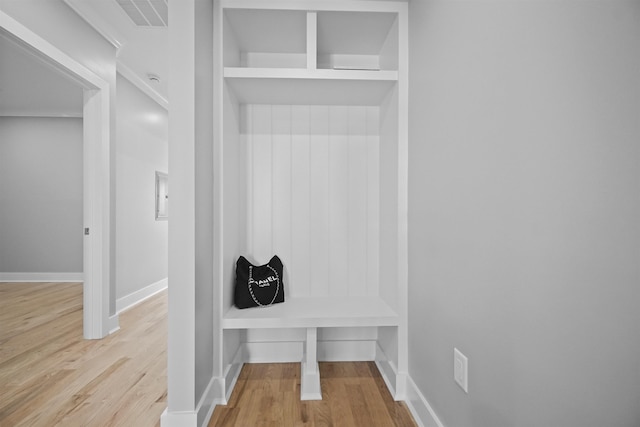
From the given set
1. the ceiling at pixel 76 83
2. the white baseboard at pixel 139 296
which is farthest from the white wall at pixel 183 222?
the white baseboard at pixel 139 296

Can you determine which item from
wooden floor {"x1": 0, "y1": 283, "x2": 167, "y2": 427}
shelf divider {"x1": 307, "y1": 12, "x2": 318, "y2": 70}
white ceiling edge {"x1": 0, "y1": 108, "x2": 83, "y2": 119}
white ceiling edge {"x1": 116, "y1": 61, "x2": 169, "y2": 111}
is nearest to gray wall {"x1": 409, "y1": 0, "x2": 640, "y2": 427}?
shelf divider {"x1": 307, "y1": 12, "x2": 318, "y2": 70}

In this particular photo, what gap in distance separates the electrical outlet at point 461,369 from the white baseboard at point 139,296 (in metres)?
3.42

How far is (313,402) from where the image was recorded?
183 centimetres

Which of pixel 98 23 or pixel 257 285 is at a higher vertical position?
pixel 98 23

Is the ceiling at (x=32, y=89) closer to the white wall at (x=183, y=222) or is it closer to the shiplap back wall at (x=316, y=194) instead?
the white wall at (x=183, y=222)

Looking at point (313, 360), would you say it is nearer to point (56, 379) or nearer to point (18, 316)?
point (56, 379)

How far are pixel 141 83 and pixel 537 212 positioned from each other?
4421mm

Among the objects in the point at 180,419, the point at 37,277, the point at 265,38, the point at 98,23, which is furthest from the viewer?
the point at 37,277

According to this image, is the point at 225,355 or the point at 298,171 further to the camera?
the point at 298,171

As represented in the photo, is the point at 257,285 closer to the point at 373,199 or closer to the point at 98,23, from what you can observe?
the point at 373,199

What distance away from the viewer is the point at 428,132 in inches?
63.7

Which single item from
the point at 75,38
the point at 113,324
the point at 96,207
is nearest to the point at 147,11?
the point at 75,38

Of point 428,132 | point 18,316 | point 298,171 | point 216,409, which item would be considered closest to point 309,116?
point 298,171

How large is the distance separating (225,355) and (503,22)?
1890mm
